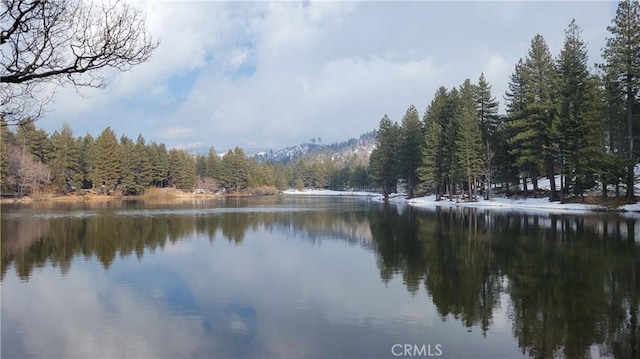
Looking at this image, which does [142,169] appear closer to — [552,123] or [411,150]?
[411,150]

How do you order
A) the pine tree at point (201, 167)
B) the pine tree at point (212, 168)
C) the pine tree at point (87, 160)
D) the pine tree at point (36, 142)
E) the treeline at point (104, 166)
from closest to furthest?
1. the treeline at point (104, 166)
2. the pine tree at point (36, 142)
3. the pine tree at point (87, 160)
4. the pine tree at point (212, 168)
5. the pine tree at point (201, 167)

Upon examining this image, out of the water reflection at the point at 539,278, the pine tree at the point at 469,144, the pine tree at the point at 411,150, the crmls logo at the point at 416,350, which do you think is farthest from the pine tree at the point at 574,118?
the crmls logo at the point at 416,350

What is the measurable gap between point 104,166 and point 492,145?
227 feet

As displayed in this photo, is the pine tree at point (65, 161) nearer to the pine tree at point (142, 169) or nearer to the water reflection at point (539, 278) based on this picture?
the pine tree at point (142, 169)

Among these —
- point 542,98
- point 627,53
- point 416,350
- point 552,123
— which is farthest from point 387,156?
point 416,350

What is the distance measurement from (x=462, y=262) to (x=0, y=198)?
7727 cm

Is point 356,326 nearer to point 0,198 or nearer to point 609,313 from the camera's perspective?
point 609,313

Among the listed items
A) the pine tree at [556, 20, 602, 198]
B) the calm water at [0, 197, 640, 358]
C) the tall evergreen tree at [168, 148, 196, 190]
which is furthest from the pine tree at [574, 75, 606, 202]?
the tall evergreen tree at [168, 148, 196, 190]

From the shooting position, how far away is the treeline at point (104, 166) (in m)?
72.5

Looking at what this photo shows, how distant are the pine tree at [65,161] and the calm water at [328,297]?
65703mm

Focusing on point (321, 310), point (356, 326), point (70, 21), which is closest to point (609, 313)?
point (356, 326)

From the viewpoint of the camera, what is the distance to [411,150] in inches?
2899

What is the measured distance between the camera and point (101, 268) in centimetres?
1656

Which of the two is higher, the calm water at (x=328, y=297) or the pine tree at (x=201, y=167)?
the pine tree at (x=201, y=167)
